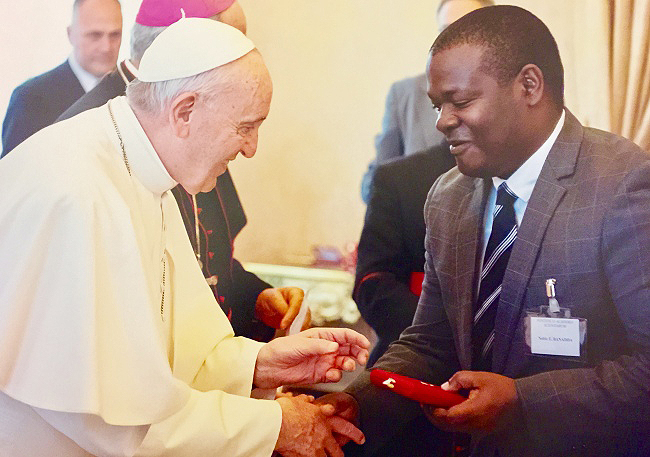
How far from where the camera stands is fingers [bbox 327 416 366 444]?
8.66 feet

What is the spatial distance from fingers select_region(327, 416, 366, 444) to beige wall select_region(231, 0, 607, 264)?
0.62 metres

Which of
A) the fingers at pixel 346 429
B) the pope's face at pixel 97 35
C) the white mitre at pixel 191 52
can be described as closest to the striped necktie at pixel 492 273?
the fingers at pixel 346 429

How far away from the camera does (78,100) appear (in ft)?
10.0

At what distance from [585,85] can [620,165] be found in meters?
0.29

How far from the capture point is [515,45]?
246cm

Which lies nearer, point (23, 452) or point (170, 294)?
point (23, 452)

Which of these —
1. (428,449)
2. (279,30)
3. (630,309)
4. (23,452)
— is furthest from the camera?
(279,30)

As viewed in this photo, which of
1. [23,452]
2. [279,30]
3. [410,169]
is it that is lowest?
[23,452]

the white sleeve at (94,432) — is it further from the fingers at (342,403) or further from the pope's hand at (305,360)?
the fingers at (342,403)

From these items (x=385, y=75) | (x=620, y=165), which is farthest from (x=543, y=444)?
(x=385, y=75)

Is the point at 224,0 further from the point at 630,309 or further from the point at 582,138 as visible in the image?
the point at 630,309

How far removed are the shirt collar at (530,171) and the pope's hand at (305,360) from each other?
74 centimetres

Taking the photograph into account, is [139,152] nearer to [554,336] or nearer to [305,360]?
[305,360]

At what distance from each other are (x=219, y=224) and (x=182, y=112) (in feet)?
2.53
